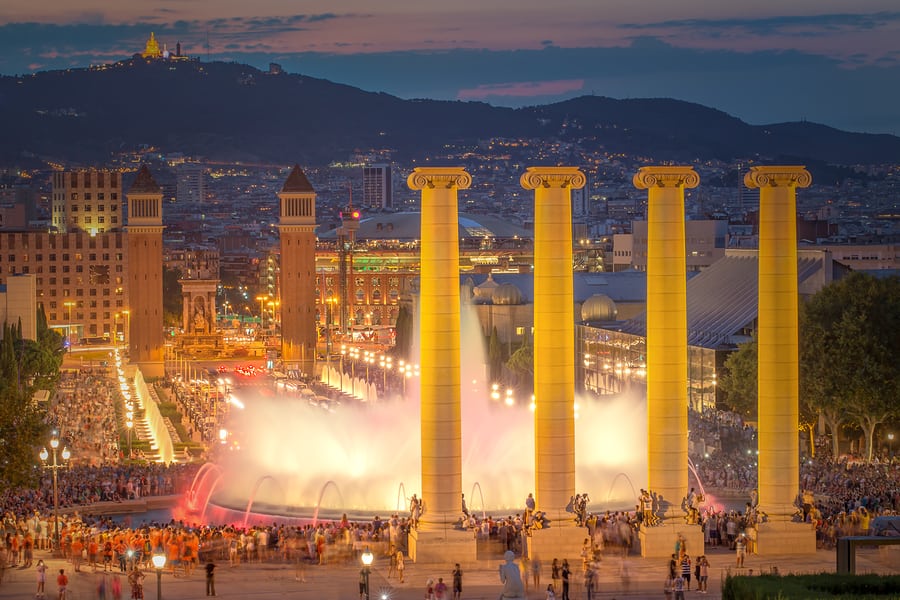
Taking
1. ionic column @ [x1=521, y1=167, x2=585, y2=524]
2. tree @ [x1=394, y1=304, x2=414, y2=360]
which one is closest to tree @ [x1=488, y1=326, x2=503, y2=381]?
tree @ [x1=394, y1=304, x2=414, y2=360]

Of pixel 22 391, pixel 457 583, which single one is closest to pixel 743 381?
pixel 22 391

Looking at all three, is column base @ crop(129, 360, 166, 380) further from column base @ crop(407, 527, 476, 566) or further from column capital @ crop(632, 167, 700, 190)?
column capital @ crop(632, 167, 700, 190)

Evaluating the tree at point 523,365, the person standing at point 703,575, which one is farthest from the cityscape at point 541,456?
the tree at point 523,365

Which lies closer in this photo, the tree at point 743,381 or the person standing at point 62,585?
the person standing at point 62,585

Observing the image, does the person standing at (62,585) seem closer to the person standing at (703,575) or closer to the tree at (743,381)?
the person standing at (703,575)

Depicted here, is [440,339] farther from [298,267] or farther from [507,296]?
[298,267]
